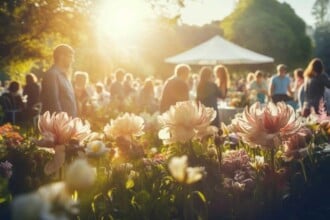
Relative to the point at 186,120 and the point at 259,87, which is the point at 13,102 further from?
the point at 186,120

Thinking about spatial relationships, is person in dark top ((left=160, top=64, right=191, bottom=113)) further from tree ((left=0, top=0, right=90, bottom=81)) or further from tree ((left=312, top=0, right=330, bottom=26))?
tree ((left=312, top=0, right=330, bottom=26))

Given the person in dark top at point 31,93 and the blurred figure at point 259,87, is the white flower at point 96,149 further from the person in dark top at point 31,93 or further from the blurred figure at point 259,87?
the blurred figure at point 259,87

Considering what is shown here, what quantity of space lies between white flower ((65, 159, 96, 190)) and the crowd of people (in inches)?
152

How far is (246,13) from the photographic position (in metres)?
53.3

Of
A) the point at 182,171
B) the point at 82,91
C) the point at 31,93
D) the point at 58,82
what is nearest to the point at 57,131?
the point at 182,171

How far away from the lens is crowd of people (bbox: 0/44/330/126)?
500 centimetres

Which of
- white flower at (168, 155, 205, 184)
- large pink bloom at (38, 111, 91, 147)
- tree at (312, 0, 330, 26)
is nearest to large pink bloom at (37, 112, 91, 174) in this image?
large pink bloom at (38, 111, 91, 147)

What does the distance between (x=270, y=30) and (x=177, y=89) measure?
4410 cm

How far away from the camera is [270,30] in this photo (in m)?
49.5

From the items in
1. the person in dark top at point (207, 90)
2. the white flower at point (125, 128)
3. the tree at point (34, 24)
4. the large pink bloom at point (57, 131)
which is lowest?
the person in dark top at point (207, 90)

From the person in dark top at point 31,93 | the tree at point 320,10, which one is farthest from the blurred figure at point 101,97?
the tree at point 320,10

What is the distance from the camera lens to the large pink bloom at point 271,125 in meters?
2.38

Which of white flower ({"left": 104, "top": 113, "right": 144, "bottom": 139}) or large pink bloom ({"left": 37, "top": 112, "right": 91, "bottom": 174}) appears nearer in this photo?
large pink bloom ({"left": 37, "top": 112, "right": 91, "bottom": 174})

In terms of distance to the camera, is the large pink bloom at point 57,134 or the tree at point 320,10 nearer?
the large pink bloom at point 57,134
